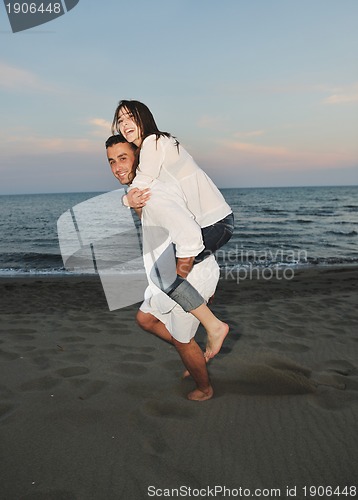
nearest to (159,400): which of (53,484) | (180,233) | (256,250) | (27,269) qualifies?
(53,484)

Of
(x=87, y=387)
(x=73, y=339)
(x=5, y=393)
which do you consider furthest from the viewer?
(x=73, y=339)

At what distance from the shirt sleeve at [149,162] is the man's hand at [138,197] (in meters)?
0.03

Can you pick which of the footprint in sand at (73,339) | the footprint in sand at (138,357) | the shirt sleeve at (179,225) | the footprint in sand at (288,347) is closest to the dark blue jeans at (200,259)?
the shirt sleeve at (179,225)

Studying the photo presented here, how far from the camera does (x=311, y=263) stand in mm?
13094

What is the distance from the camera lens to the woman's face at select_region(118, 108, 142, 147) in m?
2.91

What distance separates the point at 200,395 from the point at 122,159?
2001mm

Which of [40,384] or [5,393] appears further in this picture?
[40,384]

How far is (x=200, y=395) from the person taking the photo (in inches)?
123

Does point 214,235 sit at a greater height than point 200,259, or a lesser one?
greater

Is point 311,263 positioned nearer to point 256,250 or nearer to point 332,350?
point 256,250

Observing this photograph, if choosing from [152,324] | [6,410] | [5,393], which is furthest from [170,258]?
[5,393]

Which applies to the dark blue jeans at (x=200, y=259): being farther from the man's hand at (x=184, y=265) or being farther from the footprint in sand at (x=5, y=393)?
the footprint in sand at (x=5, y=393)

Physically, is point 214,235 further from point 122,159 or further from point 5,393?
point 5,393

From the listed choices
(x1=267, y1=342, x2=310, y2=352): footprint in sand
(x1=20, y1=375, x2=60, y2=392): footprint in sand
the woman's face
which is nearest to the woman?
the woman's face
